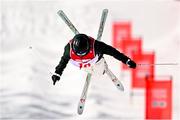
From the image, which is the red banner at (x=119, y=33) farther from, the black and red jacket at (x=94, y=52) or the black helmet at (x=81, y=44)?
the black helmet at (x=81, y=44)

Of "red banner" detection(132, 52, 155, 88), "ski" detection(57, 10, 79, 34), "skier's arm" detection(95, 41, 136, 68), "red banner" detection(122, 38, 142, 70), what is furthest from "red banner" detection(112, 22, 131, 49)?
"ski" detection(57, 10, 79, 34)

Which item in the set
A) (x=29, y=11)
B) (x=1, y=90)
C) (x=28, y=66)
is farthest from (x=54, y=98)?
(x=29, y=11)

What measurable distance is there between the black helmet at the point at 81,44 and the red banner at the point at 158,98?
1620mm

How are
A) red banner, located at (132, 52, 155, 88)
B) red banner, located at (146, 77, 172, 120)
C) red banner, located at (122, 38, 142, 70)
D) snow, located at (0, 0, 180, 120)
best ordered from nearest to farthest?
red banner, located at (146, 77, 172, 120) → red banner, located at (132, 52, 155, 88) → snow, located at (0, 0, 180, 120) → red banner, located at (122, 38, 142, 70)

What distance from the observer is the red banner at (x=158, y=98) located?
15.0ft

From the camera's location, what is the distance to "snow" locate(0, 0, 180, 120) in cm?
587

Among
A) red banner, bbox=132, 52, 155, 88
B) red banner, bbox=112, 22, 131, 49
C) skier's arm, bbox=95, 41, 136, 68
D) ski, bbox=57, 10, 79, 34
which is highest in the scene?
red banner, bbox=112, 22, 131, 49

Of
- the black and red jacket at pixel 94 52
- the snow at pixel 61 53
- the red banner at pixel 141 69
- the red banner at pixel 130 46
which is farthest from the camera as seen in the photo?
the red banner at pixel 130 46

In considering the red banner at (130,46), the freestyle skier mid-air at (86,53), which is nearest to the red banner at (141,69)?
the red banner at (130,46)

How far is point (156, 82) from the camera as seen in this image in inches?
180

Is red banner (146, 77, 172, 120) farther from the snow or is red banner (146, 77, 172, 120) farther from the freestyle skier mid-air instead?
the freestyle skier mid-air

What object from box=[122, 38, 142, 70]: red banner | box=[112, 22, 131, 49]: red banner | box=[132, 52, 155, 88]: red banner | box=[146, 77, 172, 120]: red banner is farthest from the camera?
box=[112, 22, 131, 49]: red banner

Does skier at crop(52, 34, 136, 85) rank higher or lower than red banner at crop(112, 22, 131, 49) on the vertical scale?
lower

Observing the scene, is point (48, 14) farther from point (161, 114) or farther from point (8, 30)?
point (161, 114)
